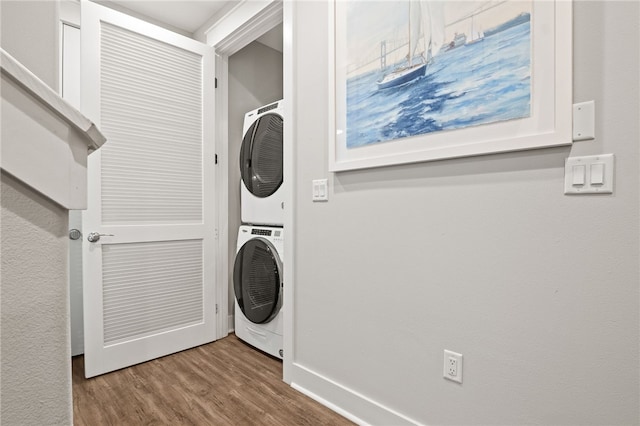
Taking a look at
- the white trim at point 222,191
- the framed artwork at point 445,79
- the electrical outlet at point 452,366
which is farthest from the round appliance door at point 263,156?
the electrical outlet at point 452,366

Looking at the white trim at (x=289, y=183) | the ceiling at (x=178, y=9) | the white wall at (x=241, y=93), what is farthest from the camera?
the white wall at (x=241, y=93)

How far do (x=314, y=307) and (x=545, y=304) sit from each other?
1108 mm

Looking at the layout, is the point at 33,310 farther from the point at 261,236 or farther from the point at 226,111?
the point at 226,111

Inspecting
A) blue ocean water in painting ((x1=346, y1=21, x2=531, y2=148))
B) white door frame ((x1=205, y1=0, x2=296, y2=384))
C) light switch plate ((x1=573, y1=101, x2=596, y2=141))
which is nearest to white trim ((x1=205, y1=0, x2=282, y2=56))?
white door frame ((x1=205, y1=0, x2=296, y2=384))

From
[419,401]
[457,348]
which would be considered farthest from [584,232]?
[419,401]

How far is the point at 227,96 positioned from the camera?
9.03 feet

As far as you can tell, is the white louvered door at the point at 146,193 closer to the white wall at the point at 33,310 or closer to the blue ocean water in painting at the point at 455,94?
the blue ocean water in painting at the point at 455,94

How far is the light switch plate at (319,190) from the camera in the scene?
1.74 meters

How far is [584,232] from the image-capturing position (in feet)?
3.25

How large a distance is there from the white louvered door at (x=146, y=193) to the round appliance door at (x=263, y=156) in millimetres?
309

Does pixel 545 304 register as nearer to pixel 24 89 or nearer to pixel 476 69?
pixel 476 69

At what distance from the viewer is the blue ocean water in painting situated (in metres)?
1.10

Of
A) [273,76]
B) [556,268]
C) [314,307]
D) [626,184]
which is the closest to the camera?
[626,184]

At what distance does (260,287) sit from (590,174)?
6.42 ft
